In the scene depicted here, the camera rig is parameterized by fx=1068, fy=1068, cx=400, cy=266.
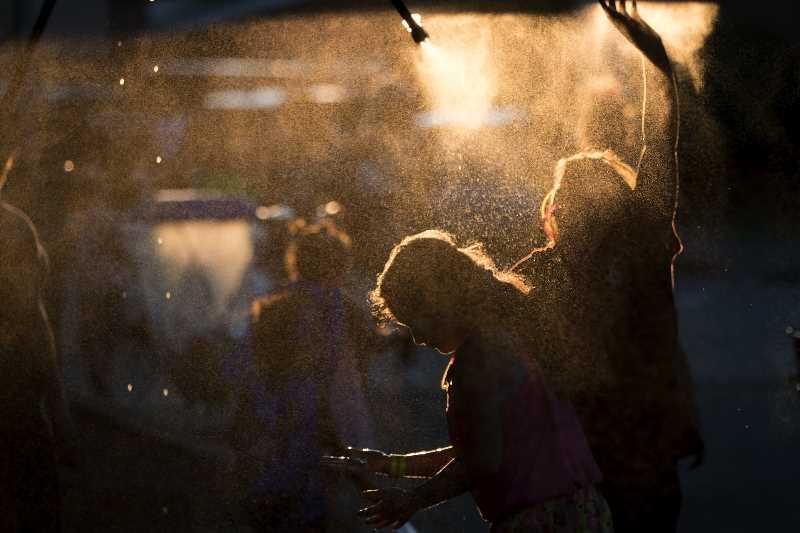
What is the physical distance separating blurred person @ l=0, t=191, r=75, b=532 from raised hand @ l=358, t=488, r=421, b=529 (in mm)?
1450

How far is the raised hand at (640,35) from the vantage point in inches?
135

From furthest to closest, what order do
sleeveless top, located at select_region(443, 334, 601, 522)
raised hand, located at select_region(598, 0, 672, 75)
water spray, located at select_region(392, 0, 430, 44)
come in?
1. raised hand, located at select_region(598, 0, 672, 75)
2. water spray, located at select_region(392, 0, 430, 44)
3. sleeveless top, located at select_region(443, 334, 601, 522)

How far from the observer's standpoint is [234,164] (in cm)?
1253

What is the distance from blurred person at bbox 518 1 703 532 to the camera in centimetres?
304

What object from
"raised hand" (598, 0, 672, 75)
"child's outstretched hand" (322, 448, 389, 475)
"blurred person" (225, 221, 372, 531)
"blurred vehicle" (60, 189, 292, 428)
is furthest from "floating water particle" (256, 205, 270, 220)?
"child's outstretched hand" (322, 448, 389, 475)

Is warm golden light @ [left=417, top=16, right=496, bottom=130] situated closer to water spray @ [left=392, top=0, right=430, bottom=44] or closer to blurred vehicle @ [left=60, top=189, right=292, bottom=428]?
blurred vehicle @ [left=60, top=189, right=292, bottom=428]

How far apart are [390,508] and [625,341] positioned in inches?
40.5

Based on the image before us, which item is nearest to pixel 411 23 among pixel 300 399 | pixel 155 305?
pixel 300 399

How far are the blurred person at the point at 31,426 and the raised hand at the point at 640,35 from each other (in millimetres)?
2115

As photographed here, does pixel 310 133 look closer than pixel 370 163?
No

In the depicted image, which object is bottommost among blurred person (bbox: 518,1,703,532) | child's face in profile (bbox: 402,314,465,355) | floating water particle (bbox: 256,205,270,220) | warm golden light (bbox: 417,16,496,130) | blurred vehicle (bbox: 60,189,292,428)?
floating water particle (bbox: 256,205,270,220)

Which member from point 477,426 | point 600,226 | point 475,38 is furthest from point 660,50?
point 475,38

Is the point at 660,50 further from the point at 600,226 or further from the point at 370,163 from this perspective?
the point at 370,163

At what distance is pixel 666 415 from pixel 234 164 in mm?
9922
